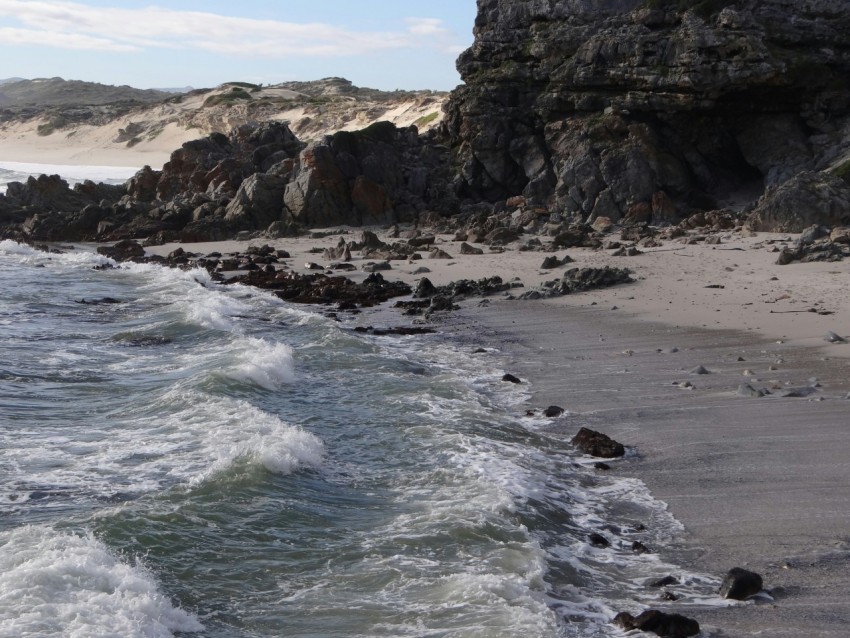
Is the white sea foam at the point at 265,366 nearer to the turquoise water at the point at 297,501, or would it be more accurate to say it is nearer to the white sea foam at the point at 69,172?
the turquoise water at the point at 297,501

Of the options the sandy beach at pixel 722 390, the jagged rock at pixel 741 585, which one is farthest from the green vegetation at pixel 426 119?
the jagged rock at pixel 741 585

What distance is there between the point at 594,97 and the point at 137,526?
23.6 metres

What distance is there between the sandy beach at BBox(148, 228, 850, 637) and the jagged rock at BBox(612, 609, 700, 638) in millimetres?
175

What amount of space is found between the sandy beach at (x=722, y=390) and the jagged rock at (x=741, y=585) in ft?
0.36

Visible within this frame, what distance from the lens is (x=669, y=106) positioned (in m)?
27.4

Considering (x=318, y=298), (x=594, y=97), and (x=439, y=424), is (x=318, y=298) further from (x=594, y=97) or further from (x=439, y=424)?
(x=594, y=97)

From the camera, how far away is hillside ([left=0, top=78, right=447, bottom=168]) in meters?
58.8

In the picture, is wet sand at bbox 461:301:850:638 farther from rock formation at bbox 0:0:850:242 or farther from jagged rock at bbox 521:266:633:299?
rock formation at bbox 0:0:850:242

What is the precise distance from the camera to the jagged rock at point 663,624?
6.04m

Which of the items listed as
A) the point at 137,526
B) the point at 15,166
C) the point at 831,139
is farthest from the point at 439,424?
the point at 15,166

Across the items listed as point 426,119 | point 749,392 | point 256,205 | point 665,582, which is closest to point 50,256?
point 256,205

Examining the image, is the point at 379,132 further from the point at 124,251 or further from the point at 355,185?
the point at 124,251

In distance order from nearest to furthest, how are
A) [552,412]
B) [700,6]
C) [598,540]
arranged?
[598,540] < [552,412] < [700,6]

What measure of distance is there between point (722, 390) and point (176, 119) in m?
62.5
